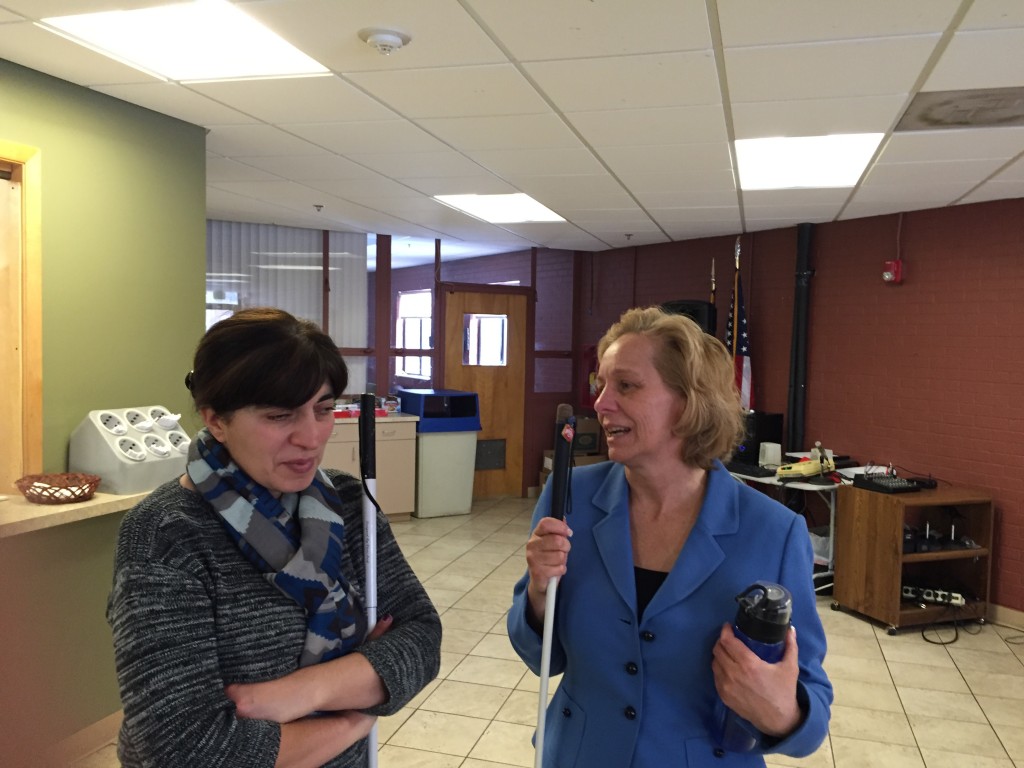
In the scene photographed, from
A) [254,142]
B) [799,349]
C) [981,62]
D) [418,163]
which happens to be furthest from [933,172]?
[254,142]

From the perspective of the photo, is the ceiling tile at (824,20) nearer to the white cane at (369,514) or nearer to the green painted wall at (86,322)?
the white cane at (369,514)

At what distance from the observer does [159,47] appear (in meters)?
2.74

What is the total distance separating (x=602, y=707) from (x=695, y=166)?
136 inches

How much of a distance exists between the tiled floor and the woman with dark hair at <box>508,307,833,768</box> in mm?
1948

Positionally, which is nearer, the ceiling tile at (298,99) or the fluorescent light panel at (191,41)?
the fluorescent light panel at (191,41)

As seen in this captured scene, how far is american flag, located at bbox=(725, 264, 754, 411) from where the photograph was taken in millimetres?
6398

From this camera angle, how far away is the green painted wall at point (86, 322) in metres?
2.89

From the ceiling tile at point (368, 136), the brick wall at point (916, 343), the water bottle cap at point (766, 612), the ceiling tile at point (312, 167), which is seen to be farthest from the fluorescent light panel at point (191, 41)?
the brick wall at point (916, 343)

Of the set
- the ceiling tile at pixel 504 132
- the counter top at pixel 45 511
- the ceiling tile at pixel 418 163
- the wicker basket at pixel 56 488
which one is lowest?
the counter top at pixel 45 511

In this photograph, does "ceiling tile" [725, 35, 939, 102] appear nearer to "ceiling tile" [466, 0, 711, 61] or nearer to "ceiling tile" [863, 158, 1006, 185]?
"ceiling tile" [466, 0, 711, 61]

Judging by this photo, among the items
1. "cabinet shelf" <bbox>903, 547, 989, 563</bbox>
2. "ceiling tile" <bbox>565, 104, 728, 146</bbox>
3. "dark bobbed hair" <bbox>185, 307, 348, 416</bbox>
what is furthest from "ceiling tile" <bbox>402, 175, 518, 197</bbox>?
"dark bobbed hair" <bbox>185, 307, 348, 416</bbox>

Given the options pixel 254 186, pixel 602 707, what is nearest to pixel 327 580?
pixel 602 707

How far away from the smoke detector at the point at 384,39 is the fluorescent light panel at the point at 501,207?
2.67 m

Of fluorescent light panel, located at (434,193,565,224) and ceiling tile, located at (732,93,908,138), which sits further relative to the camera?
fluorescent light panel, located at (434,193,565,224)
